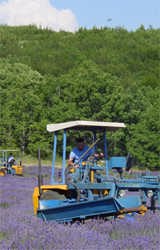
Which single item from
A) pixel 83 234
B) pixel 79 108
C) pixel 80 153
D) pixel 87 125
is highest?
pixel 79 108

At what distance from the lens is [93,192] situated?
10.9 meters

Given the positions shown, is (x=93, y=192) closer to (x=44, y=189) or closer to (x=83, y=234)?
(x=44, y=189)

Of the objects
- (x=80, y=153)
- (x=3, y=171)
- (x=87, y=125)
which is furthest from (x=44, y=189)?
(x=3, y=171)

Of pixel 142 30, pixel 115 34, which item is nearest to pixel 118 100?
pixel 115 34

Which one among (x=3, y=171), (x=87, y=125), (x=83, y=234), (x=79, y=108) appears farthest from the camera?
(x=79, y=108)

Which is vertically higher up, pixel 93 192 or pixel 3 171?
pixel 93 192

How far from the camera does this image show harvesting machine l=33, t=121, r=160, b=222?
378 inches

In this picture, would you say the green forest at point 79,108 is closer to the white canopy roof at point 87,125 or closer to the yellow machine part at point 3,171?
the yellow machine part at point 3,171

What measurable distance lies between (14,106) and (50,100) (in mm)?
3726

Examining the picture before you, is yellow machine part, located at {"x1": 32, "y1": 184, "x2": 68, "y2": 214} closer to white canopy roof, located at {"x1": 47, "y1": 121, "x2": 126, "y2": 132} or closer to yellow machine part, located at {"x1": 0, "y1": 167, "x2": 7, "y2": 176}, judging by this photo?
white canopy roof, located at {"x1": 47, "y1": 121, "x2": 126, "y2": 132}

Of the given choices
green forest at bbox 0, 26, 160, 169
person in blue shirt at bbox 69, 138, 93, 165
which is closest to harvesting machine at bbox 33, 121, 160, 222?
person in blue shirt at bbox 69, 138, 93, 165

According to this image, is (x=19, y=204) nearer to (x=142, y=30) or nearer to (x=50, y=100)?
(x=50, y=100)

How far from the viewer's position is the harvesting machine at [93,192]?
9.61 m

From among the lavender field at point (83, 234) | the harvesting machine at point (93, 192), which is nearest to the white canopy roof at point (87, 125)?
the harvesting machine at point (93, 192)
